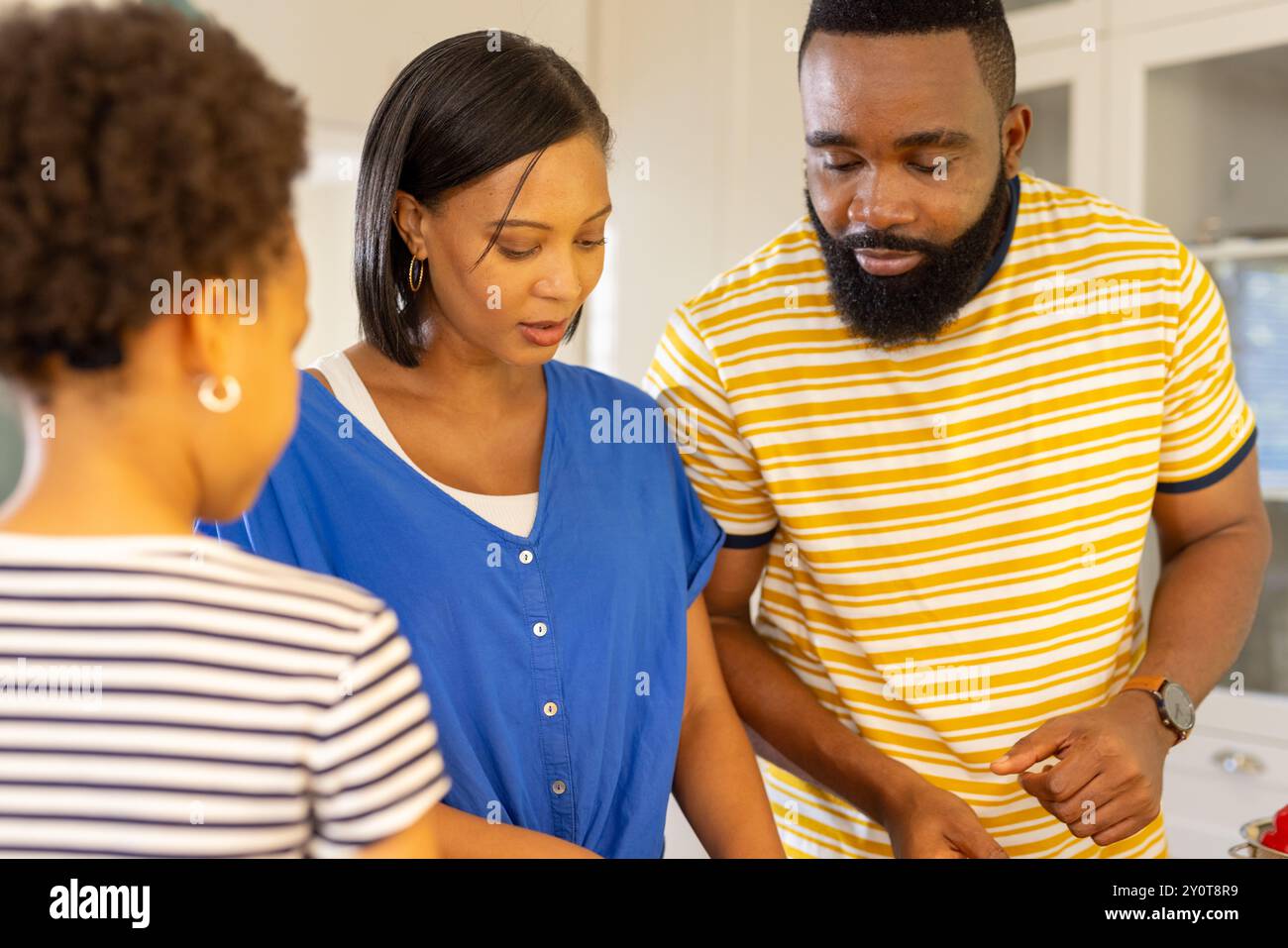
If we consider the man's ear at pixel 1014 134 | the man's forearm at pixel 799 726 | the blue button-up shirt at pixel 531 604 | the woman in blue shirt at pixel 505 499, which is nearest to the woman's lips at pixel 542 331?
the woman in blue shirt at pixel 505 499

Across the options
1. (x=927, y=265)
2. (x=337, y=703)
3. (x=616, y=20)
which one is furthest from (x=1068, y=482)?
(x=616, y=20)

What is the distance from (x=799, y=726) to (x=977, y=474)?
0.29 meters

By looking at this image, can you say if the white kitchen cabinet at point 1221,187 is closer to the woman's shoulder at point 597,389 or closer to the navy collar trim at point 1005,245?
the navy collar trim at point 1005,245

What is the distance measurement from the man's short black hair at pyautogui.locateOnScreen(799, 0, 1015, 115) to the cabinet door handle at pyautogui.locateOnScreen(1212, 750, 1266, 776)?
4.46ft

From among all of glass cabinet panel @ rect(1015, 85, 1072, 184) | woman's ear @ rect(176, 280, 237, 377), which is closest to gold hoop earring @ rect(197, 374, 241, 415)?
woman's ear @ rect(176, 280, 237, 377)

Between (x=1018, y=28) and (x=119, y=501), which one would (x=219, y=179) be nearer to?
(x=119, y=501)

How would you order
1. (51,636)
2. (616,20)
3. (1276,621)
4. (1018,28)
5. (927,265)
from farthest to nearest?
1. (616,20)
2. (1018,28)
3. (1276,621)
4. (927,265)
5. (51,636)

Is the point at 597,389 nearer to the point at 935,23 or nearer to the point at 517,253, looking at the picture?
the point at 517,253

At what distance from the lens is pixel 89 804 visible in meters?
0.51

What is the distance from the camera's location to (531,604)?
0.96m

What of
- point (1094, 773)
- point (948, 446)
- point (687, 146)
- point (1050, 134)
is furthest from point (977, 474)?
point (687, 146)

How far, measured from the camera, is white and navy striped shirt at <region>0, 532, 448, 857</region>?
507 mm

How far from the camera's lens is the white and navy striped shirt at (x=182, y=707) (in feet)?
1.66
